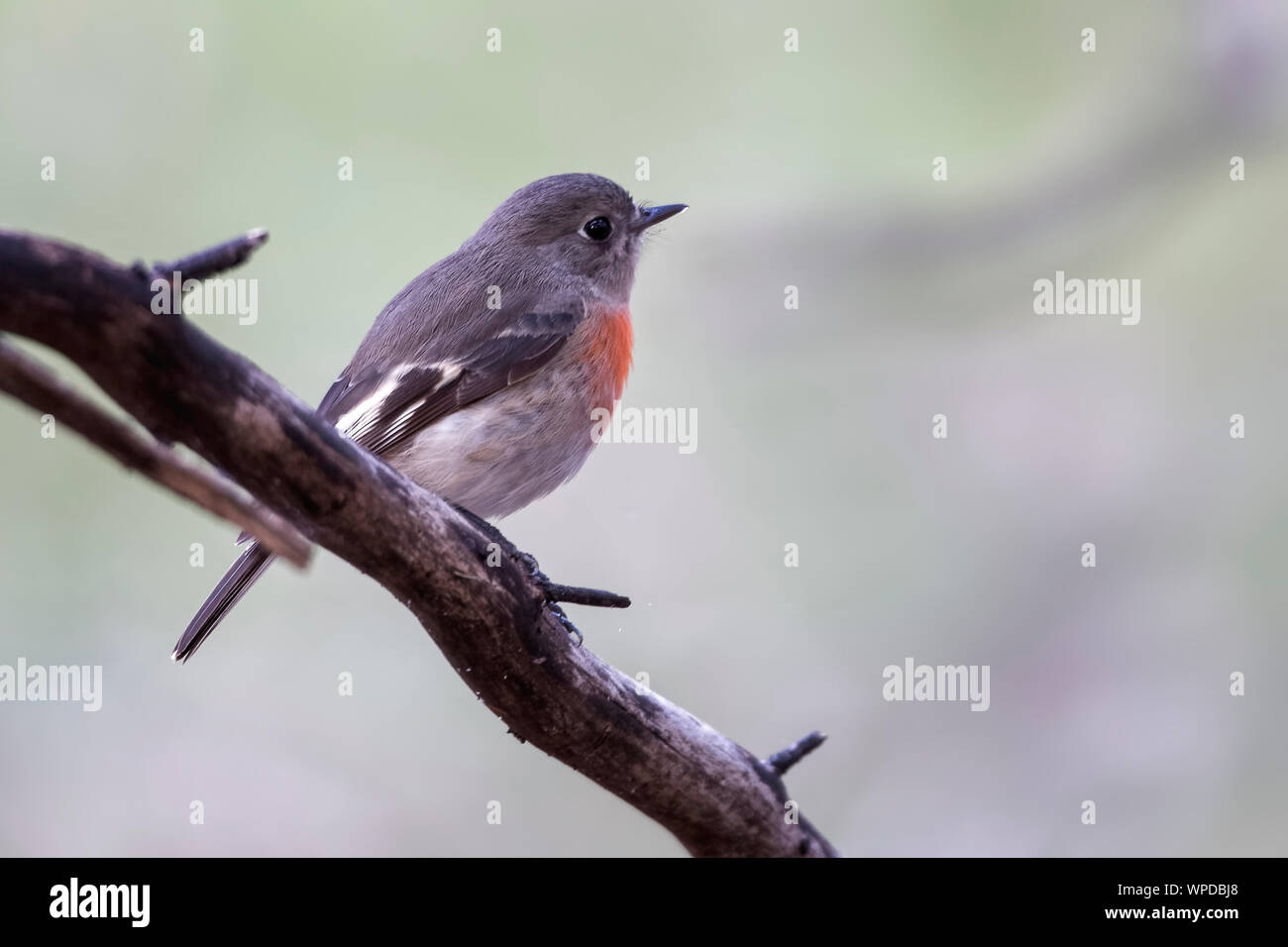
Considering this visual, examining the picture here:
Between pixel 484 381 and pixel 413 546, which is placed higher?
pixel 484 381

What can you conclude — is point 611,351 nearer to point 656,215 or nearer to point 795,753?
point 656,215

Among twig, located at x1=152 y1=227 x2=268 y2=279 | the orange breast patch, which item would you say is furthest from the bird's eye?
twig, located at x1=152 y1=227 x2=268 y2=279

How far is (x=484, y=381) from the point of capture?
3.90 meters

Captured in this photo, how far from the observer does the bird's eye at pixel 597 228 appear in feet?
15.6

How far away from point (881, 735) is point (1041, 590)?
1082 mm

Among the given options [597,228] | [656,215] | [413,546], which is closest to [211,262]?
[413,546]

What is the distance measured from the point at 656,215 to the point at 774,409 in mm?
1715

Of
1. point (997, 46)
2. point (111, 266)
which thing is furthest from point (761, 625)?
point (111, 266)

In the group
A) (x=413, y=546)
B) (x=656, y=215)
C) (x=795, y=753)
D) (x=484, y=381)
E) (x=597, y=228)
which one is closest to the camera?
(x=413, y=546)

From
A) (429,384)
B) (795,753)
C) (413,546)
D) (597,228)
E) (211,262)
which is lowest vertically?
(795,753)

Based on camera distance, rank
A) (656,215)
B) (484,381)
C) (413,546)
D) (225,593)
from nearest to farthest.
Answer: (413,546)
(225,593)
(484,381)
(656,215)

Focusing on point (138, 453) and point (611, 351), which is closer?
point (138, 453)
